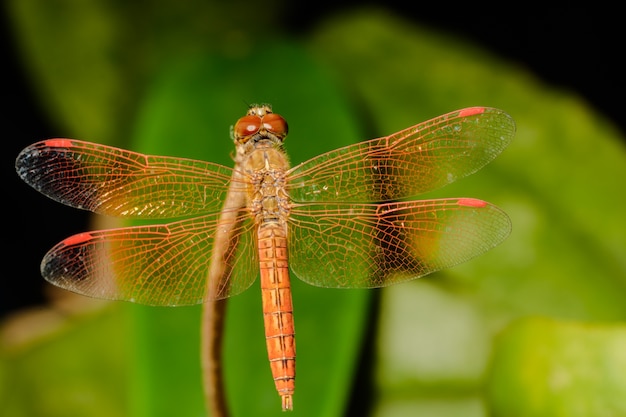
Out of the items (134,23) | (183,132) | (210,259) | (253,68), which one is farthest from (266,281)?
(134,23)

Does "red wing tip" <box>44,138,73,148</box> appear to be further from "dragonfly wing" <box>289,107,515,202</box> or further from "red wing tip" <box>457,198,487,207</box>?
"red wing tip" <box>457,198,487,207</box>

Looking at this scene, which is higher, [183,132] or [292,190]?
[183,132]

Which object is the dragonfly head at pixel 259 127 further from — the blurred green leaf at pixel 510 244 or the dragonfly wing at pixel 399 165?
the blurred green leaf at pixel 510 244

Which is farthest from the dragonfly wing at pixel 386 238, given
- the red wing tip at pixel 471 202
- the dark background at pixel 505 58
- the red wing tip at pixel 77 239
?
the dark background at pixel 505 58

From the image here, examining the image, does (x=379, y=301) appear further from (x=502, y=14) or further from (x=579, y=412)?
(x=502, y=14)

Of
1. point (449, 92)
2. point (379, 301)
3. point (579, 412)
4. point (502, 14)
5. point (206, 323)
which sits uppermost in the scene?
point (502, 14)

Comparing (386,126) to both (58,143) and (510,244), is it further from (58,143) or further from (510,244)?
(58,143)

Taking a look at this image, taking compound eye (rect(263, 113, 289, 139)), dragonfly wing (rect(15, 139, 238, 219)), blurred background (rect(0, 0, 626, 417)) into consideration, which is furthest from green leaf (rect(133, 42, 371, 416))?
compound eye (rect(263, 113, 289, 139))
